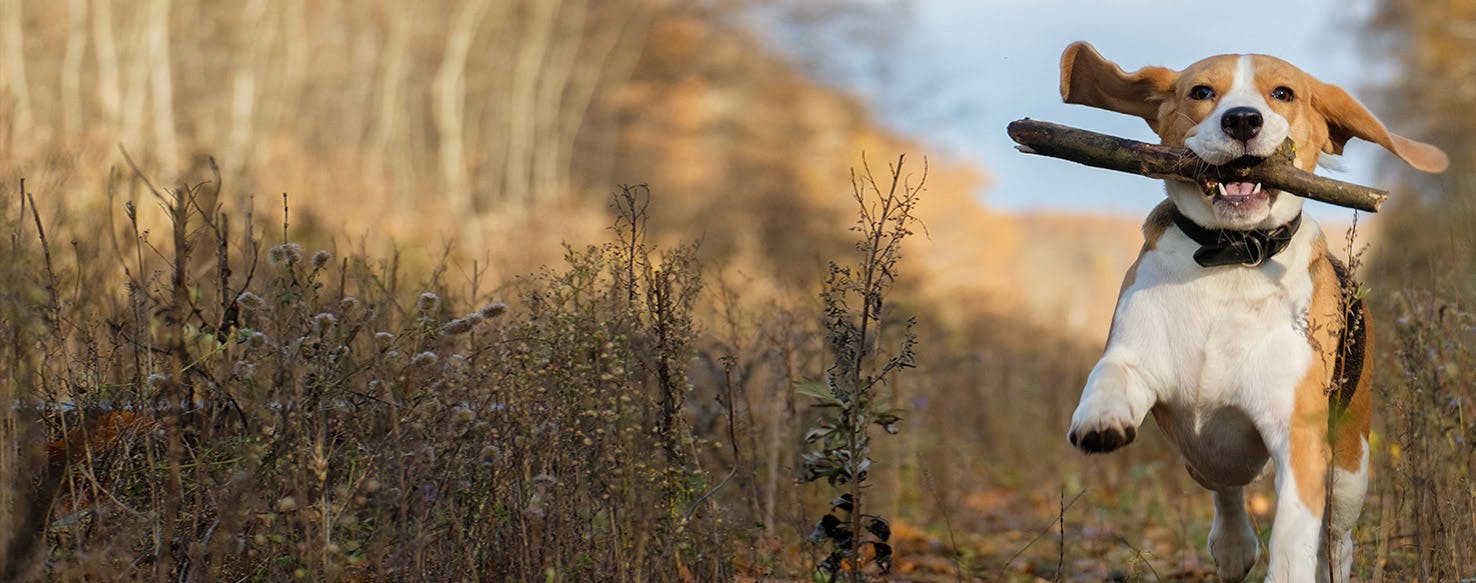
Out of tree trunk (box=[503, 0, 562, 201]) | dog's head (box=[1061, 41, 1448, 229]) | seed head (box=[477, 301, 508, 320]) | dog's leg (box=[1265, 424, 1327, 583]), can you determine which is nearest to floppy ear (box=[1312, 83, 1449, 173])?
dog's head (box=[1061, 41, 1448, 229])

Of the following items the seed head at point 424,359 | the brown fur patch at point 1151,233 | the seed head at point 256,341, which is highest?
the brown fur patch at point 1151,233

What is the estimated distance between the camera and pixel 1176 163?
13.0ft

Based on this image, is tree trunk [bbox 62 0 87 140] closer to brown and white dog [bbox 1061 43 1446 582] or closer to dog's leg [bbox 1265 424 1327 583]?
brown and white dog [bbox 1061 43 1446 582]

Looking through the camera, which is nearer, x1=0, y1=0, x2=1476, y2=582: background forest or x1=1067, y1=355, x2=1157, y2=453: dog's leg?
x1=0, y1=0, x2=1476, y2=582: background forest

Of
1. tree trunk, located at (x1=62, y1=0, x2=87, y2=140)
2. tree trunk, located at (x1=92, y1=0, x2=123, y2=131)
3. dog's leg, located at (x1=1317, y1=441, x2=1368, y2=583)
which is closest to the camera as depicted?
dog's leg, located at (x1=1317, y1=441, x2=1368, y2=583)

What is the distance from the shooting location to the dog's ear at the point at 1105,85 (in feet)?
14.6

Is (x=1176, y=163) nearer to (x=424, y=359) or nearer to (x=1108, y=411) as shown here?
(x=1108, y=411)

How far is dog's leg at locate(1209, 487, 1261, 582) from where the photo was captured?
14.7ft

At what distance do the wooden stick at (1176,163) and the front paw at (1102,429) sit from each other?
713 mm

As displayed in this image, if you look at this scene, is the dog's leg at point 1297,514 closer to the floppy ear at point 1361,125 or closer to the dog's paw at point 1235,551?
the dog's paw at point 1235,551

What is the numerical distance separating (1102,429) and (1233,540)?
117cm

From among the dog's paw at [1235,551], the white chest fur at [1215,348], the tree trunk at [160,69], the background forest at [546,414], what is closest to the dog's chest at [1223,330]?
the white chest fur at [1215,348]

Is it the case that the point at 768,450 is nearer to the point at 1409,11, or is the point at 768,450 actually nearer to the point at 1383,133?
the point at 1383,133

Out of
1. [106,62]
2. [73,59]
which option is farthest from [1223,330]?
[106,62]
